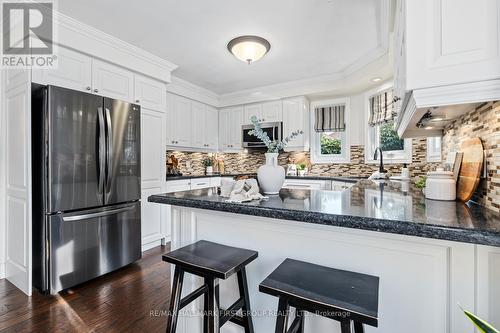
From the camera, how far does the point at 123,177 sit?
8.39 ft

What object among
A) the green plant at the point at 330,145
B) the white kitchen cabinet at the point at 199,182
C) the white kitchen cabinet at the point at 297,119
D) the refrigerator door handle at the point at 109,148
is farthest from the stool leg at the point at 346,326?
the green plant at the point at 330,145

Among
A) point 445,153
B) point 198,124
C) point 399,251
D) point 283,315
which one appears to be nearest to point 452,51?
point 399,251

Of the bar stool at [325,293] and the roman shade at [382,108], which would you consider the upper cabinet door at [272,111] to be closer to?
the roman shade at [382,108]

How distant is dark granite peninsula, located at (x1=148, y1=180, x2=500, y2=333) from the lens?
0.81 m

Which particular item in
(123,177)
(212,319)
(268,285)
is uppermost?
(123,177)

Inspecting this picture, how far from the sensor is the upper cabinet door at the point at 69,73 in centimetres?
226

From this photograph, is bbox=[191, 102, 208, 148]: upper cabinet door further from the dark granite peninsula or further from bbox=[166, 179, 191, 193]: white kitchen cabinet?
the dark granite peninsula

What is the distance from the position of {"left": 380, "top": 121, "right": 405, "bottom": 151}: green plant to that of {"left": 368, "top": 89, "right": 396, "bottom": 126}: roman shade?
0.13 m

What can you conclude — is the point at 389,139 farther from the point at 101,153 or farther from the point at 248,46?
the point at 101,153

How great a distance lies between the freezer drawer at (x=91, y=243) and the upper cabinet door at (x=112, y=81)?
1.30 m

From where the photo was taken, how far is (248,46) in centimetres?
264

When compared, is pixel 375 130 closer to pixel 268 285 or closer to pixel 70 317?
pixel 268 285

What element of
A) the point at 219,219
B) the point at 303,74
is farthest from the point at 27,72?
the point at 303,74

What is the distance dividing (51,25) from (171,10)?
3.78ft
